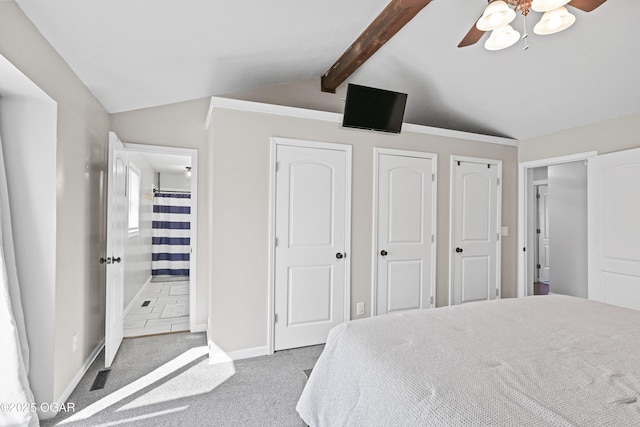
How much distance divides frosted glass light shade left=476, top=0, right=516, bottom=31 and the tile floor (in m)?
3.83

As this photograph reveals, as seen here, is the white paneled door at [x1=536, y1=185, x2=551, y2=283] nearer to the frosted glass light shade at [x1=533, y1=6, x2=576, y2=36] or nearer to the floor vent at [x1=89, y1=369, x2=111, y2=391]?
the frosted glass light shade at [x1=533, y1=6, x2=576, y2=36]

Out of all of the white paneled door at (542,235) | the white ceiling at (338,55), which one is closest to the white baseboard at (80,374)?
the white ceiling at (338,55)

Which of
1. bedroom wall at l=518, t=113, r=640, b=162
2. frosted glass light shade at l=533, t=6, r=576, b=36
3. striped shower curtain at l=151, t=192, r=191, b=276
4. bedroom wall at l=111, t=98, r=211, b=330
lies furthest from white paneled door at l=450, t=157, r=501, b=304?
striped shower curtain at l=151, t=192, r=191, b=276

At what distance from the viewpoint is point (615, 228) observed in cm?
328

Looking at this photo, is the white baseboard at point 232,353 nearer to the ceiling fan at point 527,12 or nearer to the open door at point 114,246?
the open door at point 114,246

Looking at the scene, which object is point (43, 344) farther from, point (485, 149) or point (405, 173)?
point (485, 149)

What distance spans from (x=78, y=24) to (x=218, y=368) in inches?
101

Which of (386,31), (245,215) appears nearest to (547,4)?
(386,31)

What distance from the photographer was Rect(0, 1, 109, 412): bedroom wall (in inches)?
69.9

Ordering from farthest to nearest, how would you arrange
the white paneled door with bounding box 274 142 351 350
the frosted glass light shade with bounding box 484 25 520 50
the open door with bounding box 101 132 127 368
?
the white paneled door with bounding box 274 142 351 350
the open door with bounding box 101 132 127 368
the frosted glass light shade with bounding box 484 25 520 50

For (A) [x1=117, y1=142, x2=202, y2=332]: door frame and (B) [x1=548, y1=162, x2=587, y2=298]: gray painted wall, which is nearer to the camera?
(A) [x1=117, y1=142, x2=202, y2=332]: door frame

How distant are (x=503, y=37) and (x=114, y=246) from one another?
3.26 m

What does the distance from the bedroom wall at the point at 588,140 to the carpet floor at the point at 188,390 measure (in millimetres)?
3544

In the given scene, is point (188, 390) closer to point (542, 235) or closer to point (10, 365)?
point (10, 365)
